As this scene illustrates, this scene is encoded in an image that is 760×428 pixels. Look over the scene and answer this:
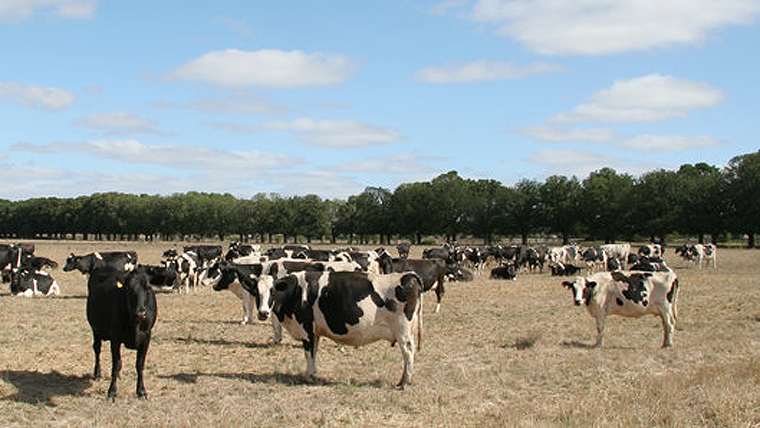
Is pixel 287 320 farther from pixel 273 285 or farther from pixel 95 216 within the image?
pixel 95 216

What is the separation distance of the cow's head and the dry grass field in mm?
1050

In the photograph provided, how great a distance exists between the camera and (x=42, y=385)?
11109 mm

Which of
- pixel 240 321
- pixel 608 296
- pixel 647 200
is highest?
pixel 647 200

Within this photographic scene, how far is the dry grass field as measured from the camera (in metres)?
9.28

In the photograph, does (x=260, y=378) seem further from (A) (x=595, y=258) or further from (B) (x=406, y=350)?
(A) (x=595, y=258)

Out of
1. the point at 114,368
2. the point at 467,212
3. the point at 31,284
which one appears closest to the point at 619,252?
the point at 31,284

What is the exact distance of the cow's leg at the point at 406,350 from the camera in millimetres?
11070

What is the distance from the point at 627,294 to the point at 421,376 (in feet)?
21.6

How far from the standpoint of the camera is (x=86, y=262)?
2822 centimetres

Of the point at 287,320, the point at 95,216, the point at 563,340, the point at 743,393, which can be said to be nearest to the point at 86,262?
the point at 287,320

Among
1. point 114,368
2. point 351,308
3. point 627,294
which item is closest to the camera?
point 114,368

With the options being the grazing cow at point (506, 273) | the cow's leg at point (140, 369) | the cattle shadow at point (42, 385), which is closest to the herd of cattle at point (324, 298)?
the cow's leg at point (140, 369)

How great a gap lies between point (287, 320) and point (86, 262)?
19.1 meters

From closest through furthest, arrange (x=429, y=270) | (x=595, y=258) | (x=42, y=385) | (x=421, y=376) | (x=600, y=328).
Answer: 1. (x=42, y=385)
2. (x=421, y=376)
3. (x=600, y=328)
4. (x=429, y=270)
5. (x=595, y=258)
